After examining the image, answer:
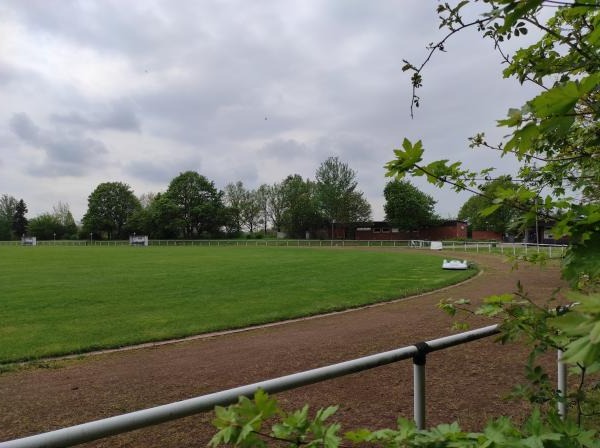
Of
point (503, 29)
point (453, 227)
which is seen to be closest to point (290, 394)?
point (503, 29)

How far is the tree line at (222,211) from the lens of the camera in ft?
264

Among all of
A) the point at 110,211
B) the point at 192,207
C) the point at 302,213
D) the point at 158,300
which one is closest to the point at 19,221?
the point at 110,211

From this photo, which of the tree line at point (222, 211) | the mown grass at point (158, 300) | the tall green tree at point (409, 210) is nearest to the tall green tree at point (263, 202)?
the tree line at point (222, 211)

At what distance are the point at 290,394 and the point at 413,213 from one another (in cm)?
7279

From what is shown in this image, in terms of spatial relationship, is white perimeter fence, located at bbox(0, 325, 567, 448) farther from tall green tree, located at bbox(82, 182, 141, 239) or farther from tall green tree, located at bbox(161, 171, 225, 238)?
tall green tree, located at bbox(82, 182, 141, 239)

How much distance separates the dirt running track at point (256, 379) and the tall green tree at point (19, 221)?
127163 mm

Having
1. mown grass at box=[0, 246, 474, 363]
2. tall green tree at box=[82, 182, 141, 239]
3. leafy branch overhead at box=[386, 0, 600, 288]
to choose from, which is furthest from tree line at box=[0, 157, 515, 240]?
leafy branch overhead at box=[386, 0, 600, 288]

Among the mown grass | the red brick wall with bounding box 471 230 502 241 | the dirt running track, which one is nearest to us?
the dirt running track

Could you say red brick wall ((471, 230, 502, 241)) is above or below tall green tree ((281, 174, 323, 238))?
below

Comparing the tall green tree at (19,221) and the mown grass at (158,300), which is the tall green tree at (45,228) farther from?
the mown grass at (158,300)

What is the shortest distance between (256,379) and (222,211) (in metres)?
92.1

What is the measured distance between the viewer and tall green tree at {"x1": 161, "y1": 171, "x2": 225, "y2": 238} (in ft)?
308

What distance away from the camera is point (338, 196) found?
272ft

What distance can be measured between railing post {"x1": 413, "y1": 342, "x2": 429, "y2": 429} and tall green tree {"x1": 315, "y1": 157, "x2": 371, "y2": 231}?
Answer: 79926 mm
